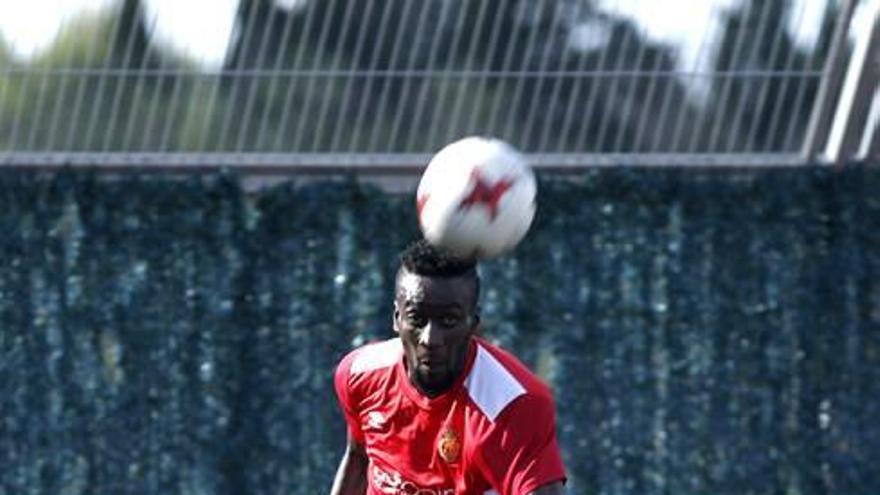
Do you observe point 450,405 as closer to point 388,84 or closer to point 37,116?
point 388,84

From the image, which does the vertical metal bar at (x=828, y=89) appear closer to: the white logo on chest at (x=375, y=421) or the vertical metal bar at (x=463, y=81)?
the vertical metal bar at (x=463, y=81)

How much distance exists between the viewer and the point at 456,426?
7.14m

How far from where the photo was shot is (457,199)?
7332 mm

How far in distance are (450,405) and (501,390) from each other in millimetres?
193

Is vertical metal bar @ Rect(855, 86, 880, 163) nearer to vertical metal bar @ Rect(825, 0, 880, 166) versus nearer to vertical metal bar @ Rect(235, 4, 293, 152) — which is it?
vertical metal bar @ Rect(825, 0, 880, 166)

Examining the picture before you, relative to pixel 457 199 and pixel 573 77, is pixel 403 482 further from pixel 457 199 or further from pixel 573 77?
pixel 573 77

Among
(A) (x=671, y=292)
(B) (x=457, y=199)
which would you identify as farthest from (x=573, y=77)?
(B) (x=457, y=199)

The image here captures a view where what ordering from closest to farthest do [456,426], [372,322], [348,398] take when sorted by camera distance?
[456,426]
[348,398]
[372,322]

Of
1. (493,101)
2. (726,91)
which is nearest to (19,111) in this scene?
(493,101)

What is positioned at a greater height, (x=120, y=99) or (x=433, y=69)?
(x=433, y=69)

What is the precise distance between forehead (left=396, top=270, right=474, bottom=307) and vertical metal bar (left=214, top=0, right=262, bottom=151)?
3329mm

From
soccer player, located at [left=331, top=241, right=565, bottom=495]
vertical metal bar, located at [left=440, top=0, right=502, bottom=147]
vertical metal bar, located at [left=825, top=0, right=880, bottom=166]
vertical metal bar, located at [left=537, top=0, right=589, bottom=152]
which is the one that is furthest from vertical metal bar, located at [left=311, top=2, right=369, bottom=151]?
soccer player, located at [left=331, top=241, right=565, bottom=495]

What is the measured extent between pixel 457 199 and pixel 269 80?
3.06 meters

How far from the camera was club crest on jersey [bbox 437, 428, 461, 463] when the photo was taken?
7148 mm
